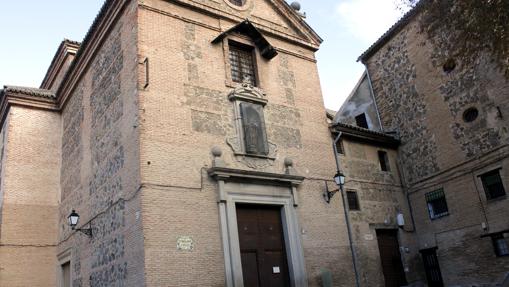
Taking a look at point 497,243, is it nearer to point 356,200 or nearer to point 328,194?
point 356,200

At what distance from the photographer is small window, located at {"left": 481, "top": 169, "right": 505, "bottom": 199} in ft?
49.6

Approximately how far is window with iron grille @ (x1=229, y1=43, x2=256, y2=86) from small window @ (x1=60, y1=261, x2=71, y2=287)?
8158 mm

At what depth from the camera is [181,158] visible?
1198cm

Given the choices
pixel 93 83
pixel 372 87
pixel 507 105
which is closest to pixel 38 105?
pixel 93 83

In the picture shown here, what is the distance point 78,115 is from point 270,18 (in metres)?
7.55

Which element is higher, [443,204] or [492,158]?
[492,158]

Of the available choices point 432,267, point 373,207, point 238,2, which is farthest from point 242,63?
point 432,267

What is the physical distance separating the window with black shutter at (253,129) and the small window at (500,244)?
7961 millimetres

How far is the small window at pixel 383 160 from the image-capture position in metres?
18.1

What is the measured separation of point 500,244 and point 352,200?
480 cm

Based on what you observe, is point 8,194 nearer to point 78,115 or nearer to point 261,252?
point 78,115

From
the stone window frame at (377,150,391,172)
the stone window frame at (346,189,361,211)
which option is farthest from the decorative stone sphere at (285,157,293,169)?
the stone window frame at (377,150,391,172)

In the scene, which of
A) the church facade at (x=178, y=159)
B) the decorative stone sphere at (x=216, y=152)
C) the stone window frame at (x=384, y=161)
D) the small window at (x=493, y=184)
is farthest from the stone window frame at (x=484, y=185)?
the decorative stone sphere at (x=216, y=152)

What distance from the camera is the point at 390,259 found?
53.0ft
